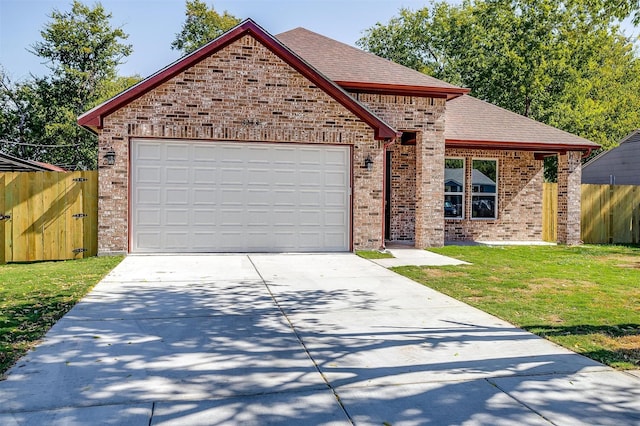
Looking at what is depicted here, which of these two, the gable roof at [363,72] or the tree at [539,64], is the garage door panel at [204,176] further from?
the tree at [539,64]

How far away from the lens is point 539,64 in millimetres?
27359

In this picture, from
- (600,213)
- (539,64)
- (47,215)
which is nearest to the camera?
(47,215)

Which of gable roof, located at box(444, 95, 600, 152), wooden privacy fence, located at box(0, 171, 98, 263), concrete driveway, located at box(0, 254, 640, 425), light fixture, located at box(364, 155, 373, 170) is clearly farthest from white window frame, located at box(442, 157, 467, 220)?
wooden privacy fence, located at box(0, 171, 98, 263)

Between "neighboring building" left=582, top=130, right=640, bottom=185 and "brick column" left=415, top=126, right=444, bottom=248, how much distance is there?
47.6ft

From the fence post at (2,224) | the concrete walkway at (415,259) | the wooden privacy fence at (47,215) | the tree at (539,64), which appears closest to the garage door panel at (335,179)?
the concrete walkway at (415,259)

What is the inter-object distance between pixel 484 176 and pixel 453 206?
1486 millimetres

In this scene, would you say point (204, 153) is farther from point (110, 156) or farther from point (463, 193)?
point (463, 193)

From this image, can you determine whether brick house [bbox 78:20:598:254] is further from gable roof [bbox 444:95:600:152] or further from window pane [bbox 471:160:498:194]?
window pane [bbox 471:160:498:194]

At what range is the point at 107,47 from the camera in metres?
32.1

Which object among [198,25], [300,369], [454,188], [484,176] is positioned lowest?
[300,369]

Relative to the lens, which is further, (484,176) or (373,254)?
(484,176)

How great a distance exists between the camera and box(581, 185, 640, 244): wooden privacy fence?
1711 centimetres

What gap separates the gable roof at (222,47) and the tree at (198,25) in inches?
1104

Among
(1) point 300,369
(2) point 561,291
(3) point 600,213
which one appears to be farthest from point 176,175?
(3) point 600,213
